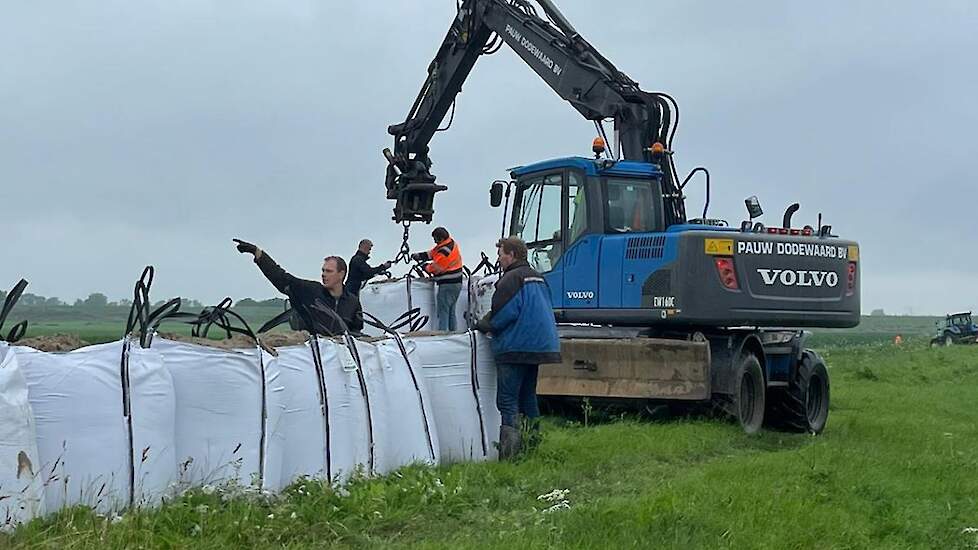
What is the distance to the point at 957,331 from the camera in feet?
152

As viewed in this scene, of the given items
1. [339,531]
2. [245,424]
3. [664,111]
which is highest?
[664,111]

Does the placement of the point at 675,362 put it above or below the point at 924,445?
above

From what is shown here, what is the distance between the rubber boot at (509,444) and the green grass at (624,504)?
0.13 meters

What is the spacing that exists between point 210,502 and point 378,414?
173 cm

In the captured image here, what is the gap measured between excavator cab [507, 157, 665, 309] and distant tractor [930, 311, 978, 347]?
35.5m

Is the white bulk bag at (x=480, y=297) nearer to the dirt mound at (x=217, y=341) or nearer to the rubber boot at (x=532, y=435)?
the rubber boot at (x=532, y=435)

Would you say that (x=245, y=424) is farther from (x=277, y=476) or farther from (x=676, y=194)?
(x=676, y=194)

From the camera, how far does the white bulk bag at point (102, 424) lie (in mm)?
5727

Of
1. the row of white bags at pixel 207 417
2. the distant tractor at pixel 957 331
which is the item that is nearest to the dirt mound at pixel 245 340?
the row of white bags at pixel 207 417

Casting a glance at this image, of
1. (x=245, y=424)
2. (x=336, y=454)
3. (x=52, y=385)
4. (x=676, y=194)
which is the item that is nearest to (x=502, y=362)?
(x=336, y=454)

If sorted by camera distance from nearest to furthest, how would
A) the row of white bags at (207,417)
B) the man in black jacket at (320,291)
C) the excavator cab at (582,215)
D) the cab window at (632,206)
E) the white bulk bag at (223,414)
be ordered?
the row of white bags at (207,417)
the white bulk bag at (223,414)
the man in black jacket at (320,291)
the excavator cab at (582,215)
the cab window at (632,206)

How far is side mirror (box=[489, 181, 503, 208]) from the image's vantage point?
1338 cm

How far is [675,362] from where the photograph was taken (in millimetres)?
11828

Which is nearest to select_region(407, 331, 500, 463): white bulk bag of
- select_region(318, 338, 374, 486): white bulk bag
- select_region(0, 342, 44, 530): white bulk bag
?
Result: select_region(318, 338, 374, 486): white bulk bag
